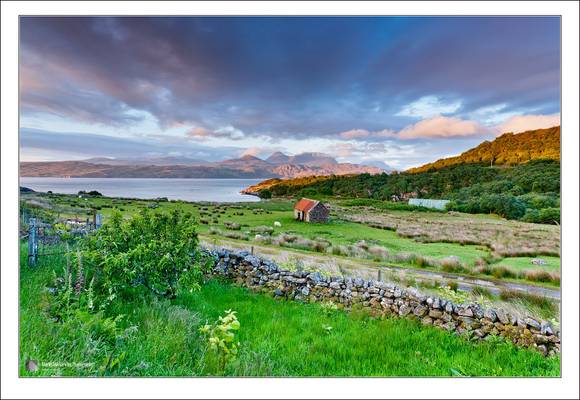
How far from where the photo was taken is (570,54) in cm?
315

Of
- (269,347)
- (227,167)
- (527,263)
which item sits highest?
(227,167)

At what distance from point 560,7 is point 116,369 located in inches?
219

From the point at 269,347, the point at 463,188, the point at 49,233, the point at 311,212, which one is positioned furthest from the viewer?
the point at 311,212

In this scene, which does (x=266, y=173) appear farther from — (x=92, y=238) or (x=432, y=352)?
(x=432, y=352)

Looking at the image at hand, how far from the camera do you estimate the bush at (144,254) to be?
2.97 meters

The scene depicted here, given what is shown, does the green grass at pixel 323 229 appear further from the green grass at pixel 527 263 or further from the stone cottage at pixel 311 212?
the green grass at pixel 527 263

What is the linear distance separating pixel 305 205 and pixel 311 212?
132 mm

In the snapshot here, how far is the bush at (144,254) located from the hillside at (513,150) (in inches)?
121

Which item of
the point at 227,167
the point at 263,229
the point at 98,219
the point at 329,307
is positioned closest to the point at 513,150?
the point at 329,307

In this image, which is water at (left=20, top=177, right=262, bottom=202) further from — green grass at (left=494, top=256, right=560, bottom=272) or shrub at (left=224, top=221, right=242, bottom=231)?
green grass at (left=494, top=256, right=560, bottom=272)

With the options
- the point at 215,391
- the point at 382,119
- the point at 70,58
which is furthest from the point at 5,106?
the point at 382,119

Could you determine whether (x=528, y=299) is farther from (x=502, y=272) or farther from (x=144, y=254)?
(x=144, y=254)

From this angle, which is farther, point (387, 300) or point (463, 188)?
point (463, 188)

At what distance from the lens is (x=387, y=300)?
355 centimetres
